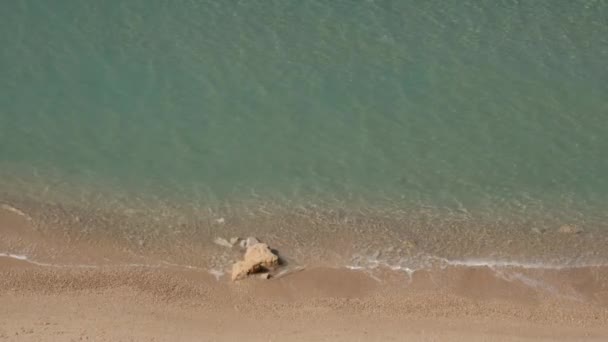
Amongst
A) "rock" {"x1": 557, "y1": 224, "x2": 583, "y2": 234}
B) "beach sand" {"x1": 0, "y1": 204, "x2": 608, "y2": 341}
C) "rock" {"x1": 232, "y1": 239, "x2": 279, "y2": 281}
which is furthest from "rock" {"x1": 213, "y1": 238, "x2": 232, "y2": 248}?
"rock" {"x1": 557, "y1": 224, "x2": 583, "y2": 234}

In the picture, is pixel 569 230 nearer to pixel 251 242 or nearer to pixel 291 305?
pixel 291 305

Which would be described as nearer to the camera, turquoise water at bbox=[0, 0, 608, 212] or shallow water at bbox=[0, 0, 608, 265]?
shallow water at bbox=[0, 0, 608, 265]

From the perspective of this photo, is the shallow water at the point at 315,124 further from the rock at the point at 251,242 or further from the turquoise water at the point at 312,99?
the rock at the point at 251,242

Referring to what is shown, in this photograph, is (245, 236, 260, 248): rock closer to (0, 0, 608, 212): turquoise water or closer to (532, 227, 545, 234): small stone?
(0, 0, 608, 212): turquoise water

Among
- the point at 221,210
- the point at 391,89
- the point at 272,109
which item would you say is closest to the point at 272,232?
the point at 221,210

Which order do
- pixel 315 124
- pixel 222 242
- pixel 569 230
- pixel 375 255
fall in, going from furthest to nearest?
pixel 315 124
pixel 569 230
pixel 222 242
pixel 375 255

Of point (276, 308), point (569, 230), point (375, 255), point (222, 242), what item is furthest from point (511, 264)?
point (222, 242)
